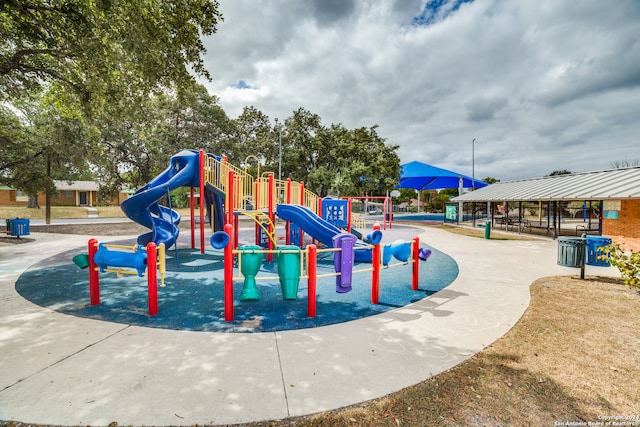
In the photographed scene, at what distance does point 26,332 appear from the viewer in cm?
443

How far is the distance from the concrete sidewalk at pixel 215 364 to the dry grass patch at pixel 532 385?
0.66 feet

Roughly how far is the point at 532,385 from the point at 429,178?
32860 millimetres

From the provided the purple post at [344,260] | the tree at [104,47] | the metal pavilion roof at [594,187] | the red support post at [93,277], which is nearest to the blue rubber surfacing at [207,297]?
the red support post at [93,277]

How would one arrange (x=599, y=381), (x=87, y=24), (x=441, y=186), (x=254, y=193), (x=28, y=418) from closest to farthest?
(x=28, y=418) → (x=599, y=381) → (x=87, y=24) → (x=254, y=193) → (x=441, y=186)

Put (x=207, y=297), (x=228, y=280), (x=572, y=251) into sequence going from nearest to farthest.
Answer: (x=228, y=280), (x=207, y=297), (x=572, y=251)

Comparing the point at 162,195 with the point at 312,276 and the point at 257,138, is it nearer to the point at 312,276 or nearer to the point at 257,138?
the point at 312,276

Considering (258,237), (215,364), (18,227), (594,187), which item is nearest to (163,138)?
(18,227)

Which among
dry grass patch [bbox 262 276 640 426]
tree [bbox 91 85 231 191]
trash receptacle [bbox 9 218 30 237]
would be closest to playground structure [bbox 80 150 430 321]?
dry grass patch [bbox 262 276 640 426]

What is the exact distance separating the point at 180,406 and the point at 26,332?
365cm

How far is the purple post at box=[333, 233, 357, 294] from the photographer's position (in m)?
5.49

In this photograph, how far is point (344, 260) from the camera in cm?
551

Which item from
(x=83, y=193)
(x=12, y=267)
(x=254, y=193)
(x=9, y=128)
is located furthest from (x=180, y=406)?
(x=83, y=193)

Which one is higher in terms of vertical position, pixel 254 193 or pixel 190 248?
pixel 254 193

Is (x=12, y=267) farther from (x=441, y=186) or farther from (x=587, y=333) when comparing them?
(x=441, y=186)
